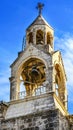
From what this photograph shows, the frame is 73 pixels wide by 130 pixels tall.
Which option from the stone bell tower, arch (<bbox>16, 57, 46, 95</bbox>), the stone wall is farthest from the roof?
Answer: the stone wall

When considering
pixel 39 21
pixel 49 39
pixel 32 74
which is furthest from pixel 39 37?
pixel 32 74

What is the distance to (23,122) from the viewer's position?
79.8ft

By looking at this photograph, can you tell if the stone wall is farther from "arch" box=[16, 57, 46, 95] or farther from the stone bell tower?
"arch" box=[16, 57, 46, 95]

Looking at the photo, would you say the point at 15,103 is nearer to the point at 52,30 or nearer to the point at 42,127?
the point at 42,127

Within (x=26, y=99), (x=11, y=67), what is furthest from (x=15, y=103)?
(x=11, y=67)

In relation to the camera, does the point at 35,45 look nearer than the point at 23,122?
No

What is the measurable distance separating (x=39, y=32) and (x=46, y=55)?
203 centimetres

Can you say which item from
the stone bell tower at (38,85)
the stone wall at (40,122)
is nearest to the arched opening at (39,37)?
the stone bell tower at (38,85)

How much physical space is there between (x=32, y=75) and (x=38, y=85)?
669 mm

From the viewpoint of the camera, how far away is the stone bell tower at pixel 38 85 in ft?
78.8

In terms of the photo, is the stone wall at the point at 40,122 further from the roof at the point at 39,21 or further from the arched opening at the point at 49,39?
the roof at the point at 39,21

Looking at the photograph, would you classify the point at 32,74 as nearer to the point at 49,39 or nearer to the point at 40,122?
the point at 49,39

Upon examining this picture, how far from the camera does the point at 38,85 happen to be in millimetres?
27359

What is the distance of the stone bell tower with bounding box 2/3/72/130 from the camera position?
78.8ft
